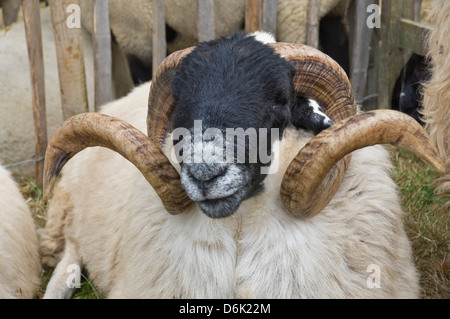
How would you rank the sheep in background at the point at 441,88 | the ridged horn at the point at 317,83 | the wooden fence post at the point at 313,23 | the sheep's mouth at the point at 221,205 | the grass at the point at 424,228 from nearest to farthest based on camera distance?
1. the sheep's mouth at the point at 221,205
2. the ridged horn at the point at 317,83
3. the sheep in background at the point at 441,88
4. the grass at the point at 424,228
5. the wooden fence post at the point at 313,23

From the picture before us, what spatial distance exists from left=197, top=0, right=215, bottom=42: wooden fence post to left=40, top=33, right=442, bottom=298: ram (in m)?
2.16

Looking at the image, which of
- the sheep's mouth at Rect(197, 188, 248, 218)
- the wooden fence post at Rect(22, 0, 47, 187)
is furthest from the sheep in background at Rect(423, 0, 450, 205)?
the wooden fence post at Rect(22, 0, 47, 187)

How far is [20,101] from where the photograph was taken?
611 centimetres

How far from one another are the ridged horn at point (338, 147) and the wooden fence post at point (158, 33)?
2.78 meters

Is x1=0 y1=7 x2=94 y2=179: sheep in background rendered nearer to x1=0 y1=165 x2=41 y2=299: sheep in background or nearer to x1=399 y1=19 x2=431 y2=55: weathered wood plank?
x1=0 y1=165 x2=41 y2=299: sheep in background

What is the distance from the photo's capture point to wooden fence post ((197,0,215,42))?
5273 millimetres

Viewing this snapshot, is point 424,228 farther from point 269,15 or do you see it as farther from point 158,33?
point 158,33

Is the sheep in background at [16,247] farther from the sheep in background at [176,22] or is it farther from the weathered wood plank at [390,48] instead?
the weathered wood plank at [390,48]

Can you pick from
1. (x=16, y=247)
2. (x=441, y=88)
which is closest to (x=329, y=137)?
(x=441, y=88)

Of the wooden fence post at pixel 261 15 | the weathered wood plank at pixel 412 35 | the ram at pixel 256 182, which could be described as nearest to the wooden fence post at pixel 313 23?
the wooden fence post at pixel 261 15

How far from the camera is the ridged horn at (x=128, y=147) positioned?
3031mm
